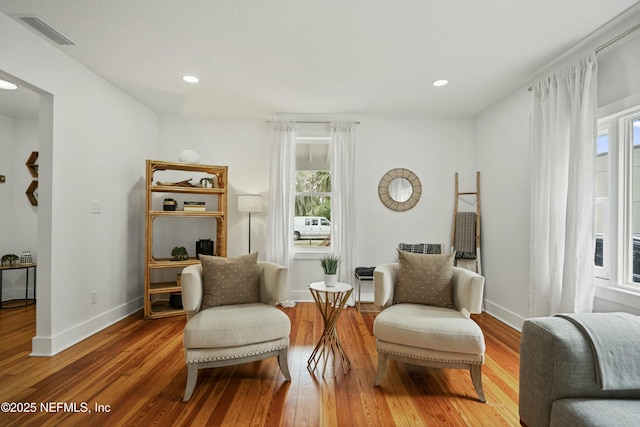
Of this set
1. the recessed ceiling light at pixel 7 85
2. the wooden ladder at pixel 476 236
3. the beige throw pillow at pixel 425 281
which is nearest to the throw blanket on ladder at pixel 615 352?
the beige throw pillow at pixel 425 281

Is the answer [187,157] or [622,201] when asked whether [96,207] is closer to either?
[187,157]

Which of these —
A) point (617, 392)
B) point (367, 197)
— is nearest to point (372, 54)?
point (367, 197)

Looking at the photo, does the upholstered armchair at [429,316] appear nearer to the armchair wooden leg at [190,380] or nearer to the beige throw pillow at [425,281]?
the beige throw pillow at [425,281]

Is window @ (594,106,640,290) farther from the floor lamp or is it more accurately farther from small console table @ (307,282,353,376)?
the floor lamp

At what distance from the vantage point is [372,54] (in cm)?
262

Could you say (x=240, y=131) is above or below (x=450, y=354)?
above

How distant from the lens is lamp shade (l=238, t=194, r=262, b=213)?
12.9 feet

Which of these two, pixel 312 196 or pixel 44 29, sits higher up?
pixel 44 29

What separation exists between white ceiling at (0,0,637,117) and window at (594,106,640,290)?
76 centimetres

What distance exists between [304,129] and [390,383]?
3.27 meters

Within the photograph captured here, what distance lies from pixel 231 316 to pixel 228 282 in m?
0.34

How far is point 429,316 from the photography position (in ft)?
6.88

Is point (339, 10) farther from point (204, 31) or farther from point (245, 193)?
point (245, 193)

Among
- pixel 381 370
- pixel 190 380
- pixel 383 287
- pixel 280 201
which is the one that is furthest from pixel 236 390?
pixel 280 201
